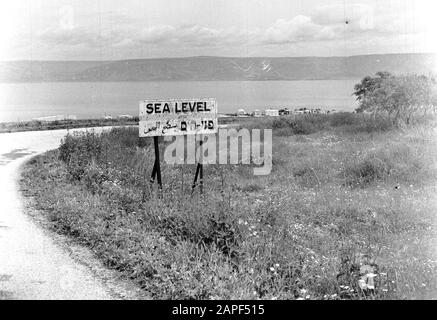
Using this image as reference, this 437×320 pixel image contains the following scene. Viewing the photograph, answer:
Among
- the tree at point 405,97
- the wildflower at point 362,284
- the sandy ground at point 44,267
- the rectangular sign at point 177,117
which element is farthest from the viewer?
the tree at point 405,97

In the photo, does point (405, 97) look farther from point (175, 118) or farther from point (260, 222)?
point (260, 222)

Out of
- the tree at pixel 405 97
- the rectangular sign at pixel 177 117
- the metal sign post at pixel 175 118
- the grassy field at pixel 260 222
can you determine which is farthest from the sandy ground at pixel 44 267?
the tree at pixel 405 97

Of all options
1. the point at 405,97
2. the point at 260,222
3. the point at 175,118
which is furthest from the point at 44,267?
the point at 405,97

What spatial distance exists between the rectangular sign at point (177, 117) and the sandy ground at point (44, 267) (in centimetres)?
287

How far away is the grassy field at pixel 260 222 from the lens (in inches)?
249

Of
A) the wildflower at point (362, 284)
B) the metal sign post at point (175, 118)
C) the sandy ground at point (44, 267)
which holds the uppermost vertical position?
the metal sign post at point (175, 118)

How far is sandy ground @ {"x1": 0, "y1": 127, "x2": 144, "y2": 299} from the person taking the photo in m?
6.29

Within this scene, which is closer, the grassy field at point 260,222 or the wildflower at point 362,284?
the wildflower at point 362,284

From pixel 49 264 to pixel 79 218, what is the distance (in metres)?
2.01

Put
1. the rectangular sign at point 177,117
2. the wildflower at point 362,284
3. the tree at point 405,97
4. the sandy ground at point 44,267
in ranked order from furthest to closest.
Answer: the tree at point 405,97 < the rectangular sign at point 177,117 < the sandy ground at point 44,267 < the wildflower at point 362,284

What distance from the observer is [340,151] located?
18.9 m

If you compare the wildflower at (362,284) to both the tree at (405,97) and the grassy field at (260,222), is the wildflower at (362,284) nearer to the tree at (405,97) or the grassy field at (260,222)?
the grassy field at (260,222)

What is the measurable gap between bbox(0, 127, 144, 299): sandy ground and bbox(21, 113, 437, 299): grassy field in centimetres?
29
